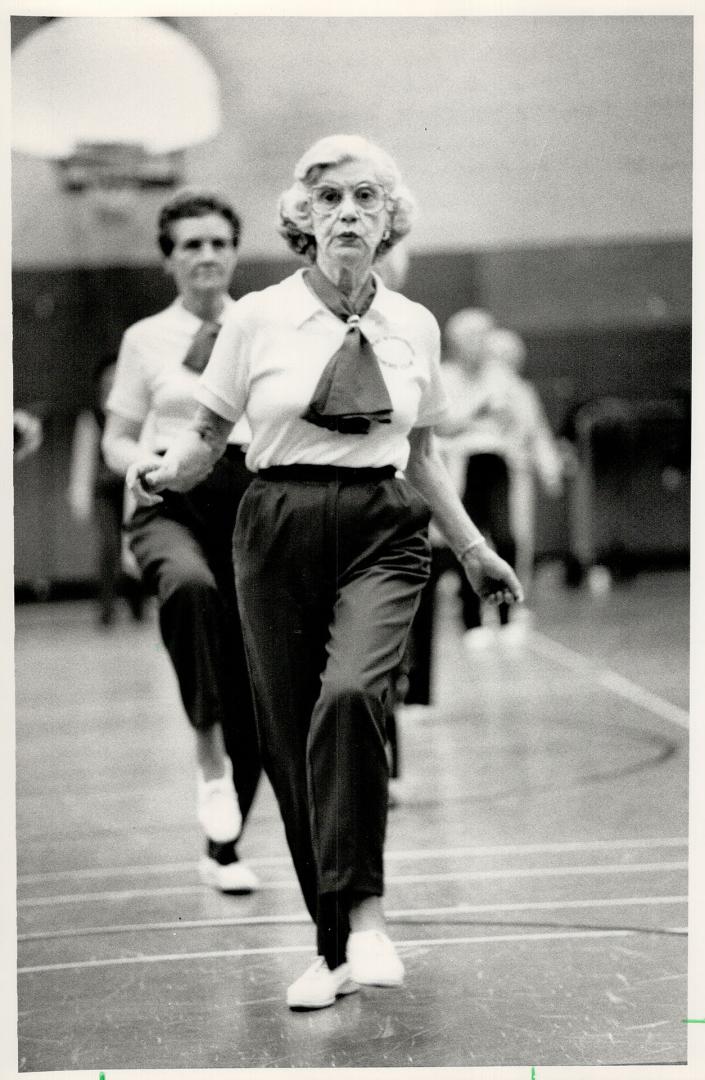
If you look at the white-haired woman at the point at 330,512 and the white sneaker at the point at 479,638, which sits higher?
the white-haired woman at the point at 330,512

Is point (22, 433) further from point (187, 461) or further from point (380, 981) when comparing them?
point (380, 981)

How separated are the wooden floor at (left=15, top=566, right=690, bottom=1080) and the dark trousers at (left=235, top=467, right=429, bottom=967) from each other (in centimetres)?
34

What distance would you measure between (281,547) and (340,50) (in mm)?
1624

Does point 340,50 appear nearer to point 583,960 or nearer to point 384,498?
point 384,498

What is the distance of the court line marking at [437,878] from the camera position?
5191mm

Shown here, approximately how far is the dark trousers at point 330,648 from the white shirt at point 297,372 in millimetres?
65

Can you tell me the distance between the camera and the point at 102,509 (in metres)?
12.7

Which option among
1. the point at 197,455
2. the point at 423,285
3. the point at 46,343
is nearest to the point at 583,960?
the point at 197,455

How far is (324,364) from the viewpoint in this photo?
12.9 ft

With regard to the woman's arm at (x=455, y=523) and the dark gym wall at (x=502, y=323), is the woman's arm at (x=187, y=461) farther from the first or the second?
the dark gym wall at (x=502, y=323)

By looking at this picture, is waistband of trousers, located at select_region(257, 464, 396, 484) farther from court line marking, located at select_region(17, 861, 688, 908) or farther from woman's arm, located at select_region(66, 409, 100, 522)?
woman's arm, located at select_region(66, 409, 100, 522)

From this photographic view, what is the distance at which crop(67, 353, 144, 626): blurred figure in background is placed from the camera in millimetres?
12508

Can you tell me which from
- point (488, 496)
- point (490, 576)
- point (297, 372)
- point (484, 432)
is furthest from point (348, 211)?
point (488, 496)

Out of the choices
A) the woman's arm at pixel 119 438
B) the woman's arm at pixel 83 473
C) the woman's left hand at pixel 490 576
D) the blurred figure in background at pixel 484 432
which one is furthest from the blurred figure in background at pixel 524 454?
the woman's left hand at pixel 490 576
